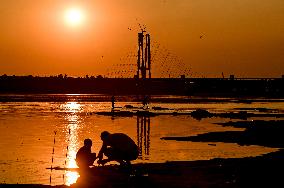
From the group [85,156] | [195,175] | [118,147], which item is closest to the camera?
[118,147]

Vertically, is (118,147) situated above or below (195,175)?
above

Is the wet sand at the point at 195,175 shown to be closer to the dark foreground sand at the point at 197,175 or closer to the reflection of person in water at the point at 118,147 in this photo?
the dark foreground sand at the point at 197,175

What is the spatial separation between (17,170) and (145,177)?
10749 millimetres

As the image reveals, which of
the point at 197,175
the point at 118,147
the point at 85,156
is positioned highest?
the point at 118,147

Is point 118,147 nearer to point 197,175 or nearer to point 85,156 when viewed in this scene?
point 85,156

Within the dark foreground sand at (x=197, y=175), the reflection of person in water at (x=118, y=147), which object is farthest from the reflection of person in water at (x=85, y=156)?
the reflection of person in water at (x=118, y=147)

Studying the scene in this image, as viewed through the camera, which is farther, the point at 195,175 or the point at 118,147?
the point at 195,175

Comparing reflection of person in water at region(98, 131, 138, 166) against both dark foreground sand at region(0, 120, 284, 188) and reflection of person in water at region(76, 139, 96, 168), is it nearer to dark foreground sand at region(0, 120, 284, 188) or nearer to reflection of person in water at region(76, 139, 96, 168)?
reflection of person in water at region(76, 139, 96, 168)

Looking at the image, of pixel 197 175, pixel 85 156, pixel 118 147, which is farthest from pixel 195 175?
pixel 85 156

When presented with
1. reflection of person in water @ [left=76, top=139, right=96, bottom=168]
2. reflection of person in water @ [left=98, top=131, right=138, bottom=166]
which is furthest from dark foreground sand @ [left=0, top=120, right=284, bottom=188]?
reflection of person in water @ [left=98, top=131, right=138, bottom=166]

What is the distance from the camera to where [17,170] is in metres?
33.2

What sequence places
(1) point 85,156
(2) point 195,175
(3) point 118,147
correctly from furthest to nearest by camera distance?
(2) point 195,175 → (1) point 85,156 → (3) point 118,147

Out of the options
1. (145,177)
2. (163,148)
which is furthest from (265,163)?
(163,148)

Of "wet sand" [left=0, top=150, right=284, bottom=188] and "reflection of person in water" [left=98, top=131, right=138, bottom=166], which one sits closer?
"wet sand" [left=0, top=150, right=284, bottom=188]
